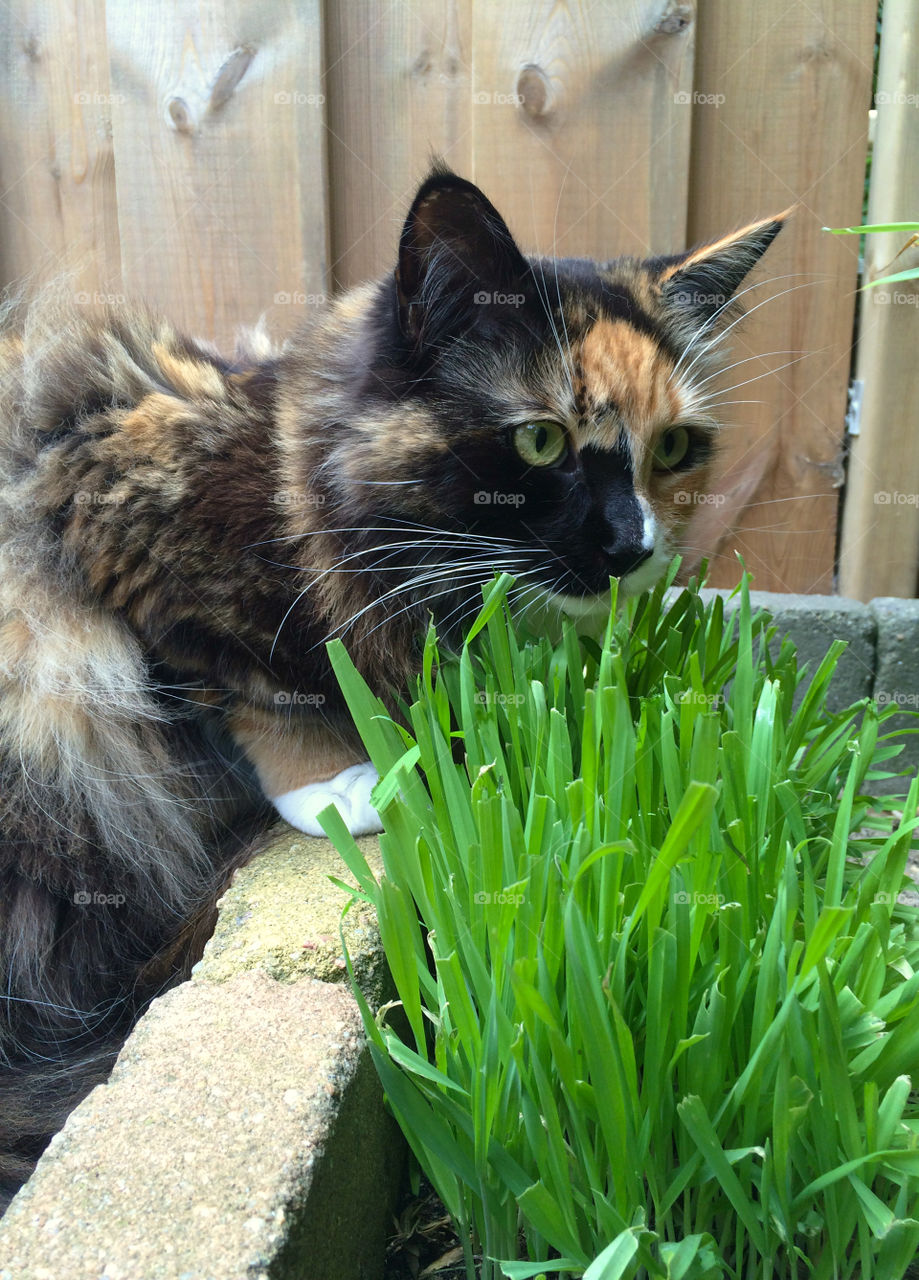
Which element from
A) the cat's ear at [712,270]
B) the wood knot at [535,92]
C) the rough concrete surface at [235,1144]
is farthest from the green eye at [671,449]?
the wood knot at [535,92]

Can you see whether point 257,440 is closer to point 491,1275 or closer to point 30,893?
point 30,893

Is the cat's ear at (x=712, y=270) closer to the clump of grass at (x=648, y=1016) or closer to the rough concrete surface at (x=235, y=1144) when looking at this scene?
the clump of grass at (x=648, y=1016)

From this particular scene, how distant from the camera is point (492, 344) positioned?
4.94 feet

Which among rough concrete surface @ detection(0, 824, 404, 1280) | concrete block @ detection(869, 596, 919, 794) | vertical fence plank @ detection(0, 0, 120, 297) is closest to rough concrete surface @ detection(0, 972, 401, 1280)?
rough concrete surface @ detection(0, 824, 404, 1280)

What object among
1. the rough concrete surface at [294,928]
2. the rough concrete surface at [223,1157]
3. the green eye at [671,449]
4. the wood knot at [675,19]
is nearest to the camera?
the rough concrete surface at [223,1157]

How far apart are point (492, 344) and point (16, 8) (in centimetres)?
178

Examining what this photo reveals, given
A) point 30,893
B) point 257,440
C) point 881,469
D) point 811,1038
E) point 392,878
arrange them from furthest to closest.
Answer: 1. point 881,469
2. point 257,440
3. point 30,893
4. point 392,878
5. point 811,1038

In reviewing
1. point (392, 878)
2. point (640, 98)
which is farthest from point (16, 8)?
point (392, 878)

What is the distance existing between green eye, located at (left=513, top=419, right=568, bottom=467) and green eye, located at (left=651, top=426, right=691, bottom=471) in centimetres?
23

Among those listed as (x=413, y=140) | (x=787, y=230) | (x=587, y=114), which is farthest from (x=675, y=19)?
(x=413, y=140)

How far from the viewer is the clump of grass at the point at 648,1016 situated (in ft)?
2.72

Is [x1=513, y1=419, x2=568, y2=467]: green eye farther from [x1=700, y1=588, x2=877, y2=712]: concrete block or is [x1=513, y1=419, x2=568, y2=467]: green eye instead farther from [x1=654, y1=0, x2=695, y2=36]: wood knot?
[x1=654, y1=0, x2=695, y2=36]: wood knot

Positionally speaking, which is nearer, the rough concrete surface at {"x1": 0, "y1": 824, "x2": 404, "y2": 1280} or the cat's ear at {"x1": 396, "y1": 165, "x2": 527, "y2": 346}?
the rough concrete surface at {"x1": 0, "y1": 824, "x2": 404, "y2": 1280}

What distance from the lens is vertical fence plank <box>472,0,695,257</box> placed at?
2281 mm
